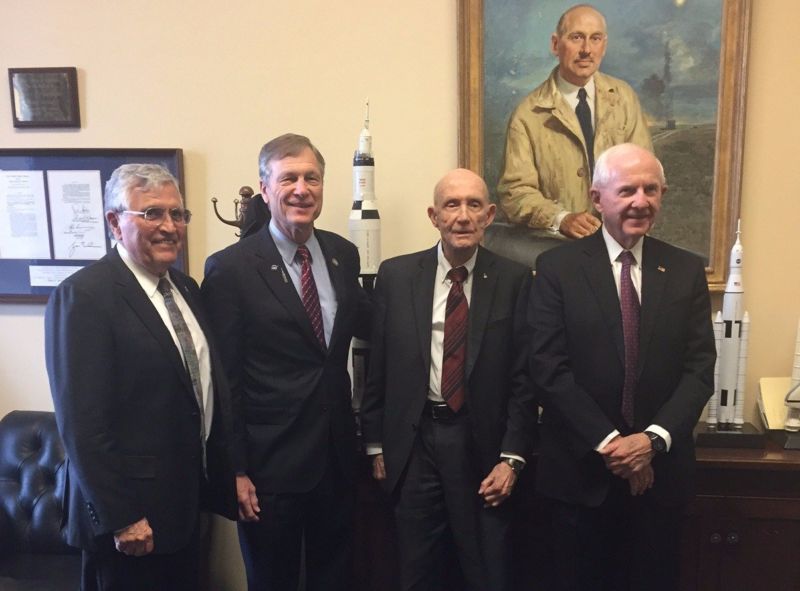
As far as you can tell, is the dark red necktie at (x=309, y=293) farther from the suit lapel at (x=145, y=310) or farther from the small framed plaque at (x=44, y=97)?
the small framed plaque at (x=44, y=97)

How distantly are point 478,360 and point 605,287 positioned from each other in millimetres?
400

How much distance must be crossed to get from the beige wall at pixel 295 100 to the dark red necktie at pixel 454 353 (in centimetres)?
66

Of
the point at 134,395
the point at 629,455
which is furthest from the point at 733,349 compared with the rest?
the point at 134,395

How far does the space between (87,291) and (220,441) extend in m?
0.53

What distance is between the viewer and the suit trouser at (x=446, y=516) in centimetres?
180

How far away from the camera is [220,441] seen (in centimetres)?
170

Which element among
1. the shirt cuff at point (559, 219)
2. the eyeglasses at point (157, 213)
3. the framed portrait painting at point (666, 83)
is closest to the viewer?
the eyeglasses at point (157, 213)

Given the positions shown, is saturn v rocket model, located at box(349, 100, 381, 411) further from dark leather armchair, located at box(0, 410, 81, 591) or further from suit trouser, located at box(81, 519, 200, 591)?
dark leather armchair, located at box(0, 410, 81, 591)

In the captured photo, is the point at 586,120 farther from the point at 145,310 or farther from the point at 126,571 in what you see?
the point at 126,571

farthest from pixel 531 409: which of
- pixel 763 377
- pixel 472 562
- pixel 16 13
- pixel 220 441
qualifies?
pixel 16 13

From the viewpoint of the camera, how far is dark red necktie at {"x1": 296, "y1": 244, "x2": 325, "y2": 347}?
1.82m

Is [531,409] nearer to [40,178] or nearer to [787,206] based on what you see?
[787,206]
